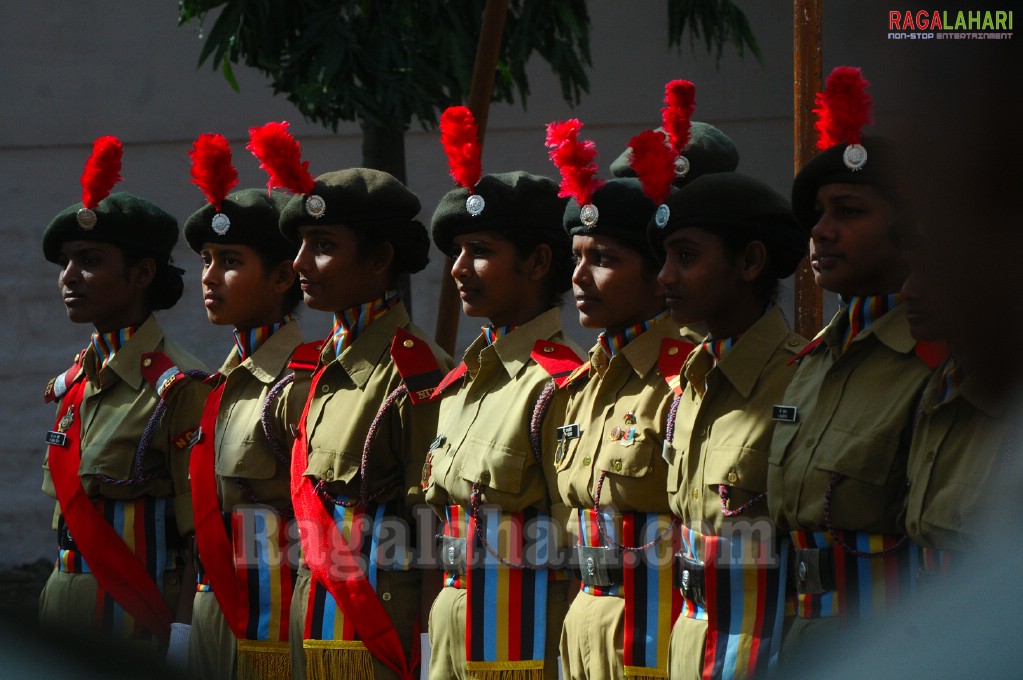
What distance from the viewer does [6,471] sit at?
30.6ft

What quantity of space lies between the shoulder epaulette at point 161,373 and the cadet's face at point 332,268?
807mm

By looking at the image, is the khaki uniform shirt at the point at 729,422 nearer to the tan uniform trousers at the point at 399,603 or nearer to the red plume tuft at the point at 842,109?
the red plume tuft at the point at 842,109

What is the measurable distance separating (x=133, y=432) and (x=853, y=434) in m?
2.88

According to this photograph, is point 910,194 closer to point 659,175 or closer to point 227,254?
point 659,175

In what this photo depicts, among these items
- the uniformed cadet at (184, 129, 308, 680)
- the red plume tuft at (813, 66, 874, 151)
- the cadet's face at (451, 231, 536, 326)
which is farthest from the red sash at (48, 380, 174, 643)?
the red plume tuft at (813, 66, 874, 151)

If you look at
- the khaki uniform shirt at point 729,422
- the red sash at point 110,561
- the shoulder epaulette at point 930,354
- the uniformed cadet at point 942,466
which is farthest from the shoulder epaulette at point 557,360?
the red sash at point 110,561

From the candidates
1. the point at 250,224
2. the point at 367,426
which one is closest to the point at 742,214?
the point at 367,426

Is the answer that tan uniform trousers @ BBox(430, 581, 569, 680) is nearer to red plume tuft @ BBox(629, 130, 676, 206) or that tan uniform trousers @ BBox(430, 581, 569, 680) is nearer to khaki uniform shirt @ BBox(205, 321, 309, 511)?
khaki uniform shirt @ BBox(205, 321, 309, 511)

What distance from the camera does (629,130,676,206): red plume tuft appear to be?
155 inches

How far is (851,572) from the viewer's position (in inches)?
127

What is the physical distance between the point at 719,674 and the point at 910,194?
2.91 m

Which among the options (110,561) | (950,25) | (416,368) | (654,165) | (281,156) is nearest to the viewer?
(950,25)

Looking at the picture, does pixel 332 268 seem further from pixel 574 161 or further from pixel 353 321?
pixel 574 161

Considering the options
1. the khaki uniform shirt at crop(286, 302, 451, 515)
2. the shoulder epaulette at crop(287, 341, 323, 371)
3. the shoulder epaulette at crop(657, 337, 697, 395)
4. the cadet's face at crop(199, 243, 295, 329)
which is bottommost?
the khaki uniform shirt at crop(286, 302, 451, 515)
